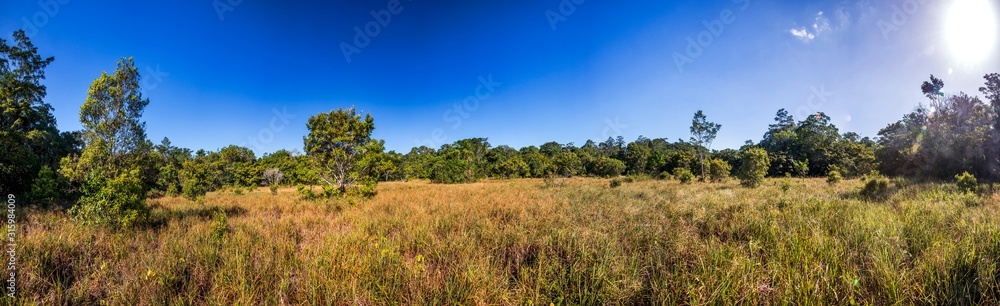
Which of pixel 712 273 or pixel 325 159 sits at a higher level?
pixel 325 159

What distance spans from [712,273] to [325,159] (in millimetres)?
14986

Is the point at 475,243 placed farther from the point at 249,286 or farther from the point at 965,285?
the point at 965,285

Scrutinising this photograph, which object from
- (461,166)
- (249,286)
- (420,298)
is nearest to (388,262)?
(420,298)

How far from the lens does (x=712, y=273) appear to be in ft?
9.76

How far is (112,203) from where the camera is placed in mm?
5625

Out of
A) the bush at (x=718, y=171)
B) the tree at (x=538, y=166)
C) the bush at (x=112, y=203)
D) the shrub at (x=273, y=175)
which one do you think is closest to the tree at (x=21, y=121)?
the bush at (x=112, y=203)

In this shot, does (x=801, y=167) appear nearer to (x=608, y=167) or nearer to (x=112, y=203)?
(x=608, y=167)

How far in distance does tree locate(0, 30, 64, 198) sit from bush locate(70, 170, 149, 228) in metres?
5.92

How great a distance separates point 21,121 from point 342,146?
457 inches

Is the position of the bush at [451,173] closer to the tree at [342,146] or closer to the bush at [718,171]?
the tree at [342,146]

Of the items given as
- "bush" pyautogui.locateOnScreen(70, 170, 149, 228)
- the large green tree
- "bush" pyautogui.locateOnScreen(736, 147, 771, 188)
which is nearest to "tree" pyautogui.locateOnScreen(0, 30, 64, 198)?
the large green tree

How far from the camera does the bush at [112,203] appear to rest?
5.49 metres

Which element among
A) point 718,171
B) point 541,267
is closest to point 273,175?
point 541,267

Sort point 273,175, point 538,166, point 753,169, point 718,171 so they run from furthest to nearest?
point 538,166 < point 273,175 < point 718,171 < point 753,169
